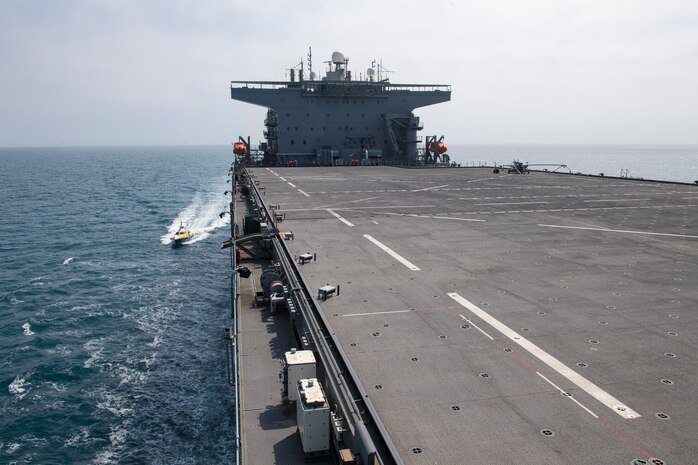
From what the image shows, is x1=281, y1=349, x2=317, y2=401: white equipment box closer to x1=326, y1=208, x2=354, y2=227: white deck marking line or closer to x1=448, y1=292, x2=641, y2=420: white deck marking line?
x1=448, y1=292, x2=641, y2=420: white deck marking line

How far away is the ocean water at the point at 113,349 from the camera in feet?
50.5

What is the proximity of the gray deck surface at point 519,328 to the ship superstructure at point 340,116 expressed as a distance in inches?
1194

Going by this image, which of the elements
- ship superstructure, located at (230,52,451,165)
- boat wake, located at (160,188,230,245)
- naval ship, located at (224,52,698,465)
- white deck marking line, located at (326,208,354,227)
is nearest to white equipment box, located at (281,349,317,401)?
naval ship, located at (224,52,698,465)

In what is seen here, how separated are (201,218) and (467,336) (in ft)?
156

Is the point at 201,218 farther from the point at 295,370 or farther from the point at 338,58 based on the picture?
the point at 295,370

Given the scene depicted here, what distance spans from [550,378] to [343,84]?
159ft

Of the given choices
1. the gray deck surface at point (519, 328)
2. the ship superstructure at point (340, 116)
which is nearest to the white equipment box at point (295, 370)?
the gray deck surface at point (519, 328)

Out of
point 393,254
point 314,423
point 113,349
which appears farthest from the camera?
point 113,349

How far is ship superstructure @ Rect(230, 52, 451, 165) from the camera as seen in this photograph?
5284 centimetres

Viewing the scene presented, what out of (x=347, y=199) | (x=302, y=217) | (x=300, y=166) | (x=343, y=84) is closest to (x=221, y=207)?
(x=300, y=166)

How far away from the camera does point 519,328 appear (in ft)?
34.7

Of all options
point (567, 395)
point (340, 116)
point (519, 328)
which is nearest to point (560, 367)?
point (567, 395)

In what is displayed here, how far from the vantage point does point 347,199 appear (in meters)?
31.1

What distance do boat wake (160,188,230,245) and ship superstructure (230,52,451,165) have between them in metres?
9.02
